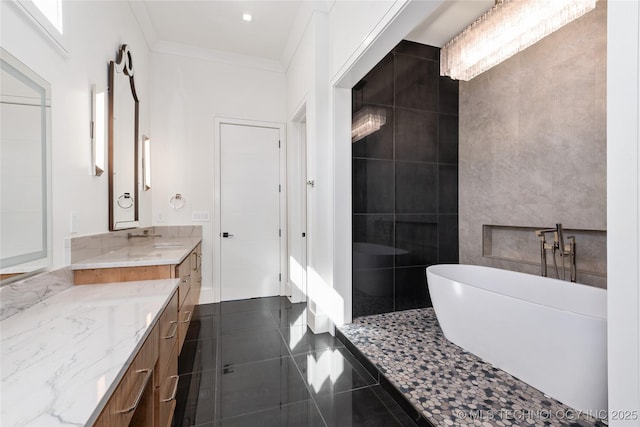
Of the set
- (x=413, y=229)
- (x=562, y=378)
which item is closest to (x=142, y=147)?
(x=413, y=229)

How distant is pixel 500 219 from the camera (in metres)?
2.77

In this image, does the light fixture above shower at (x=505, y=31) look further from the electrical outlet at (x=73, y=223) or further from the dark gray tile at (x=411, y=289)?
the electrical outlet at (x=73, y=223)

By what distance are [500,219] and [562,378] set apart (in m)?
1.62

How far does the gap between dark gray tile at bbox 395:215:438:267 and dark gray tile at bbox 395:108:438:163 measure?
65 centimetres

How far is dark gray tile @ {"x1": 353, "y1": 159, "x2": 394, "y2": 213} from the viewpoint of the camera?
8.71 ft

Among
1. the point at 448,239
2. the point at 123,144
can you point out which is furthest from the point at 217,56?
the point at 448,239

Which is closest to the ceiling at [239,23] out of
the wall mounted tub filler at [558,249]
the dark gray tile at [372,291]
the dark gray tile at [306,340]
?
the wall mounted tub filler at [558,249]

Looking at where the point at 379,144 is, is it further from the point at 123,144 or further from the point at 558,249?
the point at 123,144

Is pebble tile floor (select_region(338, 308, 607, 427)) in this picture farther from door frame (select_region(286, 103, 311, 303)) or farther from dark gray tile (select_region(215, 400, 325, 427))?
door frame (select_region(286, 103, 311, 303))

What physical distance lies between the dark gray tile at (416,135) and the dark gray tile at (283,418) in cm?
230

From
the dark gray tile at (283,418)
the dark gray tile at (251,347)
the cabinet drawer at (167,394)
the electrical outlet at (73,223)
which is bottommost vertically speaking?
the dark gray tile at (283,418)

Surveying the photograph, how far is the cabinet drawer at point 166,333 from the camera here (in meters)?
1.20

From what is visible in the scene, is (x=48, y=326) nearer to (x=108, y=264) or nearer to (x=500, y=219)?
(x=108, y=264)

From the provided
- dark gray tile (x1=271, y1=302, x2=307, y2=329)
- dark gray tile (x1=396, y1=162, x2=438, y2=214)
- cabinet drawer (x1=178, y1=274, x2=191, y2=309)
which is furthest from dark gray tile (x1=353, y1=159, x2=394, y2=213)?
cabinet drawer (x1=178, y1=274, x2=191, y2=309)
